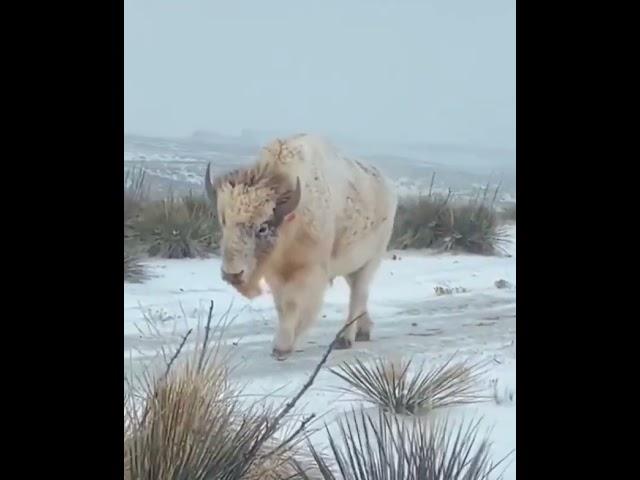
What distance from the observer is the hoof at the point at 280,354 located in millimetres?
3018

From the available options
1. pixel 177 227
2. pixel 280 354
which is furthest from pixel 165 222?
pixel 280 354

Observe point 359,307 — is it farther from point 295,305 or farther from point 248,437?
point 248,437

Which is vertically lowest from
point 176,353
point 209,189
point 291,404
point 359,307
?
point 291,404

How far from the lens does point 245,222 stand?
3.02 m

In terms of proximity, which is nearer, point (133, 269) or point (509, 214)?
point (133, 269)

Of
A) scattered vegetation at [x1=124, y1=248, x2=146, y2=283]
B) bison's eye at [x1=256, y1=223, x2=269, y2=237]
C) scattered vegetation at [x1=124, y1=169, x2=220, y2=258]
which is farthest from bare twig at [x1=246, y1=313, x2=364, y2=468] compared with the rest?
scattered vegetation at [x1=124, y1=248, x2=146, y2=283]

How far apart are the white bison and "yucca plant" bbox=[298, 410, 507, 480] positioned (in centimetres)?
26

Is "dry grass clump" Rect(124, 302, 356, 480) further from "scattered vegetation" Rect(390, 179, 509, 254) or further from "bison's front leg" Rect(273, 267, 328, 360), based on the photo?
"scattered vegetation" Rect(390, 179, 509, 254)

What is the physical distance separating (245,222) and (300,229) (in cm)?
16

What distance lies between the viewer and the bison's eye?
119 inches

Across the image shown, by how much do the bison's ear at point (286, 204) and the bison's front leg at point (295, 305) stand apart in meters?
0.17
